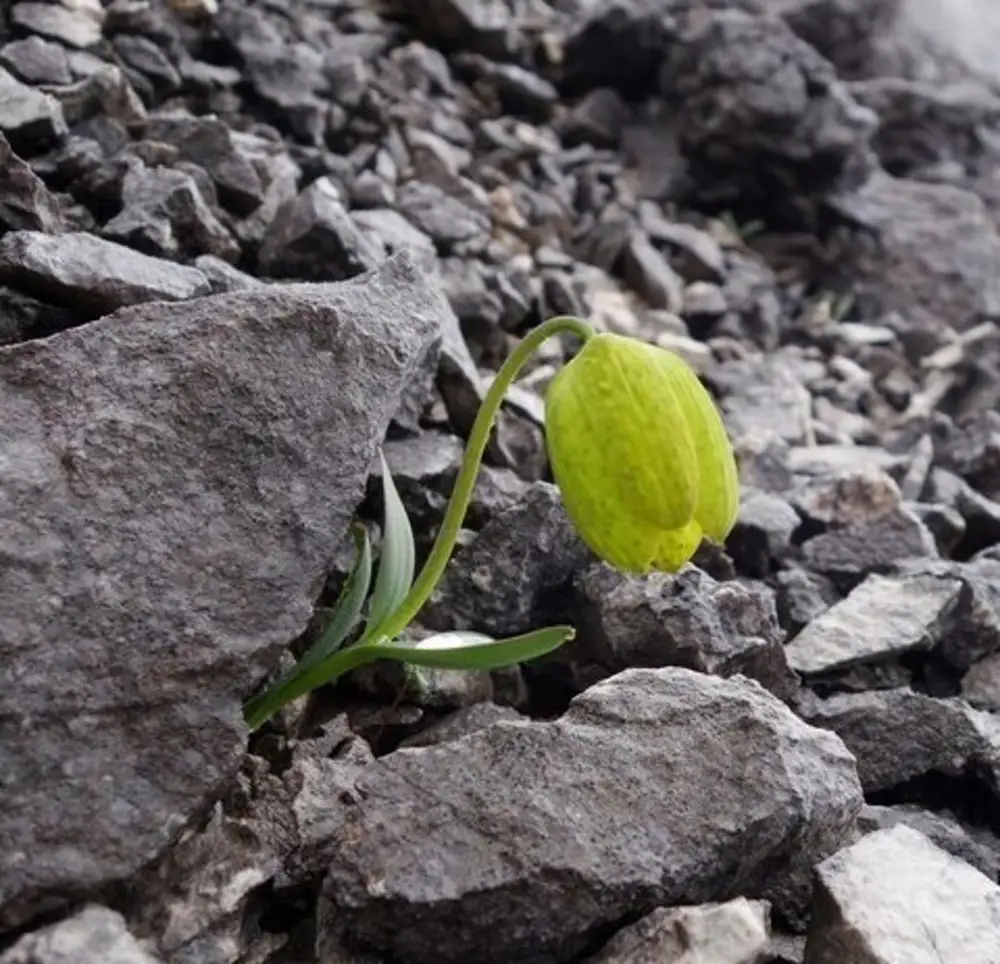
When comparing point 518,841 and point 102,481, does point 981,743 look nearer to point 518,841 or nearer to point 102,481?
point 518,841

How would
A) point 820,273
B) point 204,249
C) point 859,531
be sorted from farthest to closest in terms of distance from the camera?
point 820,273, point 859,531, point 204,249

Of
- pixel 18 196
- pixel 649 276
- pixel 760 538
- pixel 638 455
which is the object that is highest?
pixel 638 455

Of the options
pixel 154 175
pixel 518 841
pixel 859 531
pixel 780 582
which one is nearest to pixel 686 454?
pixel 518 841

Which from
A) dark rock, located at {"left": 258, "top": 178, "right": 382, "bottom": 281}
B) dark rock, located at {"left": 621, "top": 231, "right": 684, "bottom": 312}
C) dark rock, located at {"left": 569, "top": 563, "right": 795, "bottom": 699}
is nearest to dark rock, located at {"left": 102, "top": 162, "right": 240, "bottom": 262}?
dark rock, located at {"left": 258, "top": 178, "right": 382, "bottom": 281}

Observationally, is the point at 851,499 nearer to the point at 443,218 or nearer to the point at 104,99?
the point at 443,218

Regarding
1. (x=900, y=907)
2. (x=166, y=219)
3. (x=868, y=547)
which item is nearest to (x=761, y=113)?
(x=868, y=547)

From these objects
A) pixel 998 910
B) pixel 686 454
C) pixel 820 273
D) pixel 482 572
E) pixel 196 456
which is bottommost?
pixel 820 273
